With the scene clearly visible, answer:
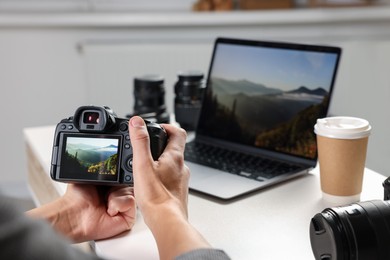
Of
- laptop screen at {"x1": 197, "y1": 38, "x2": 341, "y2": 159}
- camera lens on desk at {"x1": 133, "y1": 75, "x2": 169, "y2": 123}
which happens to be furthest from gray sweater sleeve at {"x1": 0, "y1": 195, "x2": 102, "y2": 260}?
camera lens on desk at {"x1": 133, "y1": 75, "x2": 169, "y2": 123}

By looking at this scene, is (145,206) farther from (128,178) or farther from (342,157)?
(342,157)

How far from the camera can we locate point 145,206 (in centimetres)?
88

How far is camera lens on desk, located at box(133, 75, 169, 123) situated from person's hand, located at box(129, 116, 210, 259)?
0.56 metres

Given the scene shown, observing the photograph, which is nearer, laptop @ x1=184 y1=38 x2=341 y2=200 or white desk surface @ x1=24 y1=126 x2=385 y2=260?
white desk surface @ x1=24 y1=126 x2=385 y2=260

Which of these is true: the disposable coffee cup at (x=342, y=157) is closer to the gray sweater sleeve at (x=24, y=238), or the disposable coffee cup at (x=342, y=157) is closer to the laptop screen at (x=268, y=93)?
the laptop screen at (x=268, y=93)

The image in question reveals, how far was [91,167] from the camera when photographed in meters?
1.00

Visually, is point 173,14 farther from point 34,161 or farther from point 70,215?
point 70,215

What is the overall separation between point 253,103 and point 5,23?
5.50 ft

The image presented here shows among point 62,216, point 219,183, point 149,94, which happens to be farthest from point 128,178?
point 149,94

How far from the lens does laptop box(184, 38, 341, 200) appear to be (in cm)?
123

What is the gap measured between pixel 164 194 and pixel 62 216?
0.22 meters

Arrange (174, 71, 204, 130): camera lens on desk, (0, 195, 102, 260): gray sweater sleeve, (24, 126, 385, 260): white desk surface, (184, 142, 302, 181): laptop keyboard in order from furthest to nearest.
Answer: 1. (174, 71, 204, 130): camera lens on desk
2. (184, 142, 302, 181): laptop keyboard
3. (24, 126, 385, 260): white desk surface
4. (0, 195, 102, 260): gray sweater sleeve

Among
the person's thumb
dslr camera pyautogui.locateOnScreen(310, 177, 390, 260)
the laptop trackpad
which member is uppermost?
the person's thumb

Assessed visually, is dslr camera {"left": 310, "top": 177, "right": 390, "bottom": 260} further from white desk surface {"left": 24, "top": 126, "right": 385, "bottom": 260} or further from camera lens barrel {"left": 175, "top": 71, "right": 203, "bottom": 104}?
camera lens barrel {"left": 175, "top": 71, "right": 203, "bottom": 104}
